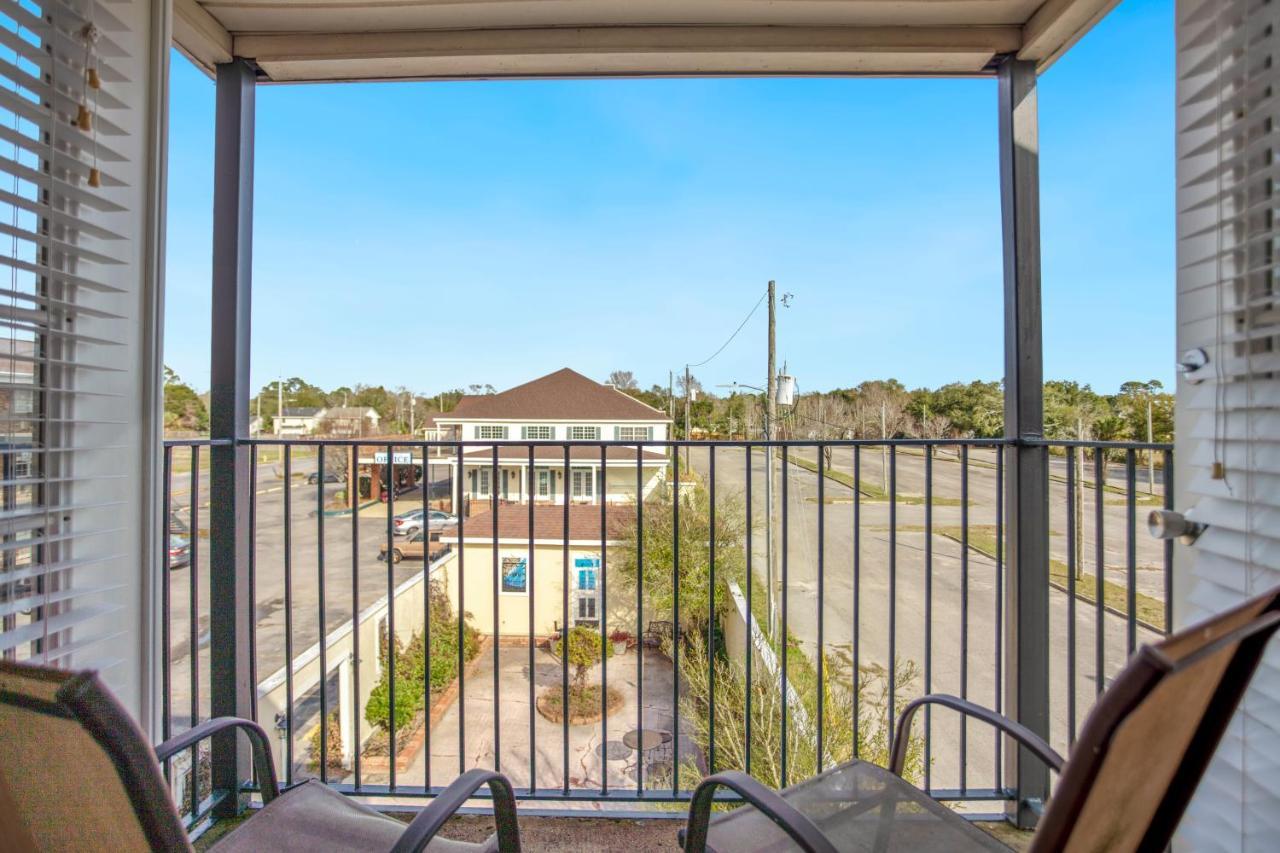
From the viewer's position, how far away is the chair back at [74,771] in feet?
1.86

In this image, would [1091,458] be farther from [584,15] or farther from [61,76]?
[61,76]

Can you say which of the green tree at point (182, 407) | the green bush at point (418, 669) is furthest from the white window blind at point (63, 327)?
the green bush at point (418, 669)

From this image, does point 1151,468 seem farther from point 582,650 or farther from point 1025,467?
point 582,650

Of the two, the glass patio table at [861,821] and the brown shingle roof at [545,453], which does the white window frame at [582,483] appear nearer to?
the brown shingle roof at [545,453]

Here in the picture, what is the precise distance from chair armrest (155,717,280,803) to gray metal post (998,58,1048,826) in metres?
2.04

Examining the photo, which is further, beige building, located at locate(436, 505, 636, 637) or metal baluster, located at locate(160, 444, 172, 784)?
beige building, located at locate(436, 505, 636, 637)

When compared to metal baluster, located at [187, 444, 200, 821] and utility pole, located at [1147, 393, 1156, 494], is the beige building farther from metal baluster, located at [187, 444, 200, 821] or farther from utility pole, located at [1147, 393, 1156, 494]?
utility pole, located at [1147, 393, 1156, 494]

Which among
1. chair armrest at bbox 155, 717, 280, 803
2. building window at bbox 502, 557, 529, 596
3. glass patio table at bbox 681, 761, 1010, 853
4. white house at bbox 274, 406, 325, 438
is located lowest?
building window at bbox 502, 557, 529, 596

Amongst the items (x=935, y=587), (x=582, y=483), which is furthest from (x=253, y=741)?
(x=935, y=587)

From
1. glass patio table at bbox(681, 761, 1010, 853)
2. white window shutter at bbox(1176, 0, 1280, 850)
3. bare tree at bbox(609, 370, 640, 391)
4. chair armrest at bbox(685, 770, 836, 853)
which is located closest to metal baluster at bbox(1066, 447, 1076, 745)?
white window shutter at bbox(1176, 0, 1280, 850)


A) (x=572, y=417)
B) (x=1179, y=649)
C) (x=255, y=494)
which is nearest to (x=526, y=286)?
(x=572, y=417)

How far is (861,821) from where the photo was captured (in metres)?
1.14

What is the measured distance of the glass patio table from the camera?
1072 mm

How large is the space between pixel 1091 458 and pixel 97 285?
2553mm
